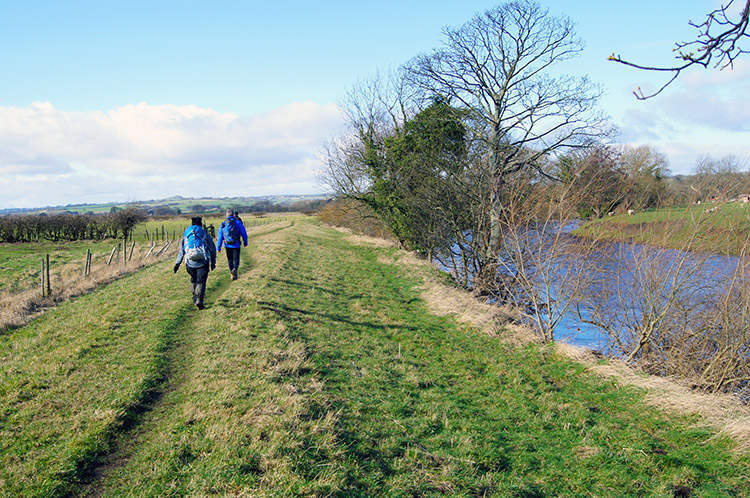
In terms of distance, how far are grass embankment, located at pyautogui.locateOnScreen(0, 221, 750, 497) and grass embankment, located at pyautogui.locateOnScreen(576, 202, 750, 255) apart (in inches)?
122

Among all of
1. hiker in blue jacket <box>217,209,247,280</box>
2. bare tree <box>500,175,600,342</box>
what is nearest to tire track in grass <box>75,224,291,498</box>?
hiker in blue jacket <box>217,209,247,280</box>

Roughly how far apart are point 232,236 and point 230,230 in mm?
235

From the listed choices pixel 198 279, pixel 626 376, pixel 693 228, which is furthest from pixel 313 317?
pixel 693 228

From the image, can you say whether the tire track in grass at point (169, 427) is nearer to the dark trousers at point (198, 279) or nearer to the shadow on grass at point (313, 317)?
the dark trousers at point (198, 279)

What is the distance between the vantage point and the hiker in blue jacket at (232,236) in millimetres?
12609

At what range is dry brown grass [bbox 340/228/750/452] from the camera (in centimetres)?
659

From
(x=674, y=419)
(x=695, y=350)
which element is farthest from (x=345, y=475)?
(x=695, y=350)

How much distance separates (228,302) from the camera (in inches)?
430

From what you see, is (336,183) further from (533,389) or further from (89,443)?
(89,443)

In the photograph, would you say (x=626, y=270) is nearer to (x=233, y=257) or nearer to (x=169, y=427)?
(x=169, y=427)

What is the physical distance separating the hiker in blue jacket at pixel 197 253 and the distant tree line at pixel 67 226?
35244mm

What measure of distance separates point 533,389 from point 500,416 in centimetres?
152

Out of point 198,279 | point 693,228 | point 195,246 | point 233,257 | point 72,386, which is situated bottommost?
point 72,386

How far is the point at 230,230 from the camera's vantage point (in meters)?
12.7
